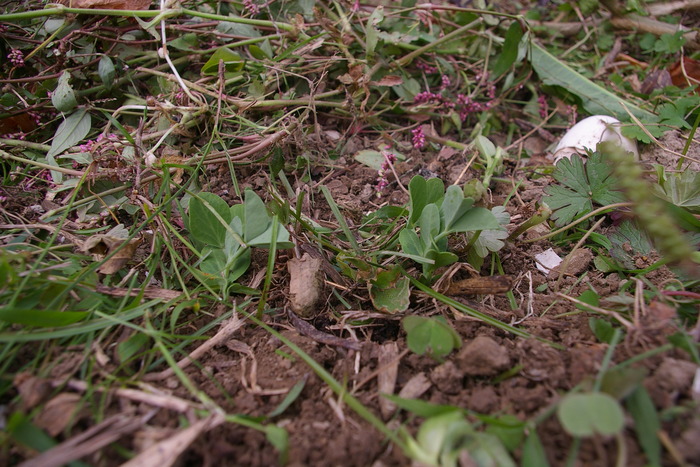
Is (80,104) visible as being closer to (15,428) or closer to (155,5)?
(155,5)

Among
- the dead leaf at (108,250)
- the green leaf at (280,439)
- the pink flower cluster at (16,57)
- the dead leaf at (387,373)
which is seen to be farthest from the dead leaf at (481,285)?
the pink flower cluster at (16,57)

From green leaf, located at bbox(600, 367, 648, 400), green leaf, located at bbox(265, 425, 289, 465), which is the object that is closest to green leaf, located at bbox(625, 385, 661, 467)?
green leaf, located at bbox(600, 367, 648, 400)

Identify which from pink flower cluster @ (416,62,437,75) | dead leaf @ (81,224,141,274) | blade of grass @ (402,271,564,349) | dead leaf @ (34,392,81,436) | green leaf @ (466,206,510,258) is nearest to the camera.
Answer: dead leaf @ (34,392,81,436)

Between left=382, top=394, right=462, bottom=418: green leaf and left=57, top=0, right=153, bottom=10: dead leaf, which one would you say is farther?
left=57, top=0, right=153, bottom=10: dead leaf

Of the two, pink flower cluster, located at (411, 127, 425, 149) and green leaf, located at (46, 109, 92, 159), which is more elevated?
green leaf, located at (46, 109, 92, 159)

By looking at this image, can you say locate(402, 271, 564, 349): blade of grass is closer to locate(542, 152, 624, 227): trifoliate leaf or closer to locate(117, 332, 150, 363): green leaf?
locate(542, 152, 624, 227): trifoliate leaf

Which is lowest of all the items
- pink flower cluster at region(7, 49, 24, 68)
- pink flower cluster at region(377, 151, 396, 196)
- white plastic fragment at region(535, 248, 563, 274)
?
white plastic fragment at region(535, 248, 563, 274)

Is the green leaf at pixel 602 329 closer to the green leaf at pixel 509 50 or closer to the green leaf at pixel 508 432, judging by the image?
the green leaf at pixel 508 432
